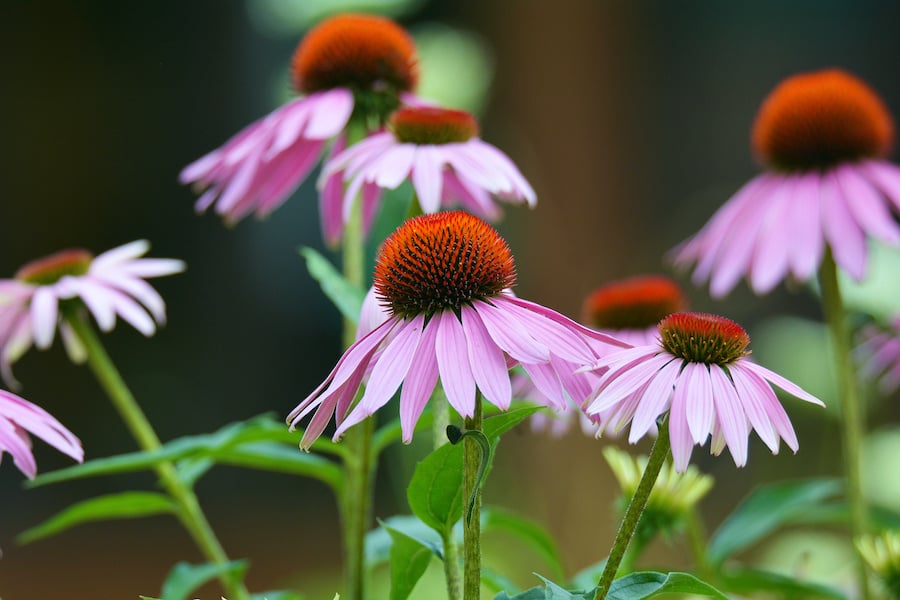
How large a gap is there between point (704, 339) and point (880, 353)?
50 cm

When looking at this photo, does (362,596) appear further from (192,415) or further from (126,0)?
(126,0)

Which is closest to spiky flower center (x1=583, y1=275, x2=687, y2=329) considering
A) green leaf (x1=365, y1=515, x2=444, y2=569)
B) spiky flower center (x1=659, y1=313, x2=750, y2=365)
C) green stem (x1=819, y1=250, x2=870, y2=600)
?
green stem (x1=819, y1=250, x2=870, y2=600)

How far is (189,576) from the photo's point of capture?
0.65m

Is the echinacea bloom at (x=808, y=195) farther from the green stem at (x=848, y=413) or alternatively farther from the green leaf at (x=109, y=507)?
the green leaf at (x=109, y=507)

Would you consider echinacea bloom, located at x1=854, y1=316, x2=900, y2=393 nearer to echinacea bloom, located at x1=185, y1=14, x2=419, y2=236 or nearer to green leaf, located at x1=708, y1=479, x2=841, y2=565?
green leaf, located at x1=708, y1=479, x2=841, y2=565

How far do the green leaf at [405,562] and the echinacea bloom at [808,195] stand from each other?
37 centimetres

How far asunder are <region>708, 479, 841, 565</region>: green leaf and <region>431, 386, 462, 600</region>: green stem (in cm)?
27

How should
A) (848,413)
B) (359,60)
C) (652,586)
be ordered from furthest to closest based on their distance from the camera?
(359,60) → (848,413) → (652,586)

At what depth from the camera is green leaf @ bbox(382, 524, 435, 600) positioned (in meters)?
0.46

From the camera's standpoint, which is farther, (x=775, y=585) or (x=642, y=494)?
(x=775, y=585)

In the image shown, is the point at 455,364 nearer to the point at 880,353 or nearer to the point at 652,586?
the point at 652,586

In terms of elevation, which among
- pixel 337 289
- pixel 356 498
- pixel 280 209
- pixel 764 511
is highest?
pixel 337 289

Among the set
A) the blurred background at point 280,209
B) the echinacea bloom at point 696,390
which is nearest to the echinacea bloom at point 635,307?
the echinacea bloom at point 696,390

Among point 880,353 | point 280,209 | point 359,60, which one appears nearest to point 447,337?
point 359,60
